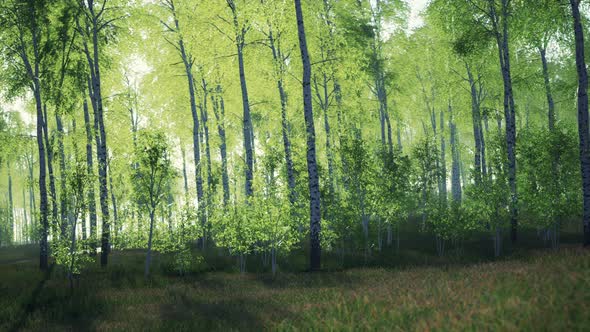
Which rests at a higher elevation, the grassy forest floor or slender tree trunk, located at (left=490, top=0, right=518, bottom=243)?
slender tree trunk, located at (left=490, top=0, right=518, bottom=243)

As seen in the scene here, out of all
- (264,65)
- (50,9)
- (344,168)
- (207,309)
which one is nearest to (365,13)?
(264,65)

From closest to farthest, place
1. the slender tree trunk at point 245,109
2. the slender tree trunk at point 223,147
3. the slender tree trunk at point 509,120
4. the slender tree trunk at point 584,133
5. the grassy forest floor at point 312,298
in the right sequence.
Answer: the grassy forest floor at point 312,298
the slender tree trunk at point 584,133
the slender tree trunk at point 509,120
the slender tree trunk at point 245,109
the slender tree trunk at point 223,147

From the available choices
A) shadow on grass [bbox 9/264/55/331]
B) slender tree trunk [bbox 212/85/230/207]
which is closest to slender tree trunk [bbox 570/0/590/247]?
shadow on grass [bbox 9/264/55/331]

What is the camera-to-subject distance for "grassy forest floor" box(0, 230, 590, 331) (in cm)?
501

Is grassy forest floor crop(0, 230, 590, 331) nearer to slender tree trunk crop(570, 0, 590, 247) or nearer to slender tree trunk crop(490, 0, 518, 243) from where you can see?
slender tree trunk crop(570, 0, 590, 247)

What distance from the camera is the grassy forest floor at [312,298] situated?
5.01 metres

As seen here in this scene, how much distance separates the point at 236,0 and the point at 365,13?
767 centimetres

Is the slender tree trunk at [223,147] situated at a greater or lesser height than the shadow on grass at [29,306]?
greater

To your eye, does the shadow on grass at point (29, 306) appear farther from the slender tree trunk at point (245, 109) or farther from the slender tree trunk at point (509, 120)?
the slender tree trunk at point (509, 120)

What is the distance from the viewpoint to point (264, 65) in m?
20.0

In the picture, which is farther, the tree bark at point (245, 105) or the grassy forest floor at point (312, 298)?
the tree bark at point (245, 105)

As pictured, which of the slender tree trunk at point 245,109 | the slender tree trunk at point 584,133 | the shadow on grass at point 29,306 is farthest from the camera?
the slender tree trunk at point 245,109

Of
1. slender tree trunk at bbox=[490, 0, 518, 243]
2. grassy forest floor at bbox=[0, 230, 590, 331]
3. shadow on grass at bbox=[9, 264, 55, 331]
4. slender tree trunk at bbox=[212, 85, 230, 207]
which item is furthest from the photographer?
slender tree trunk at bbox=[212, 85, 230, 207]

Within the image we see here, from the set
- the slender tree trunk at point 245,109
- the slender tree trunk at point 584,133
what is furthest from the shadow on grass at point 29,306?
the slender tree trunk at point 584,133
